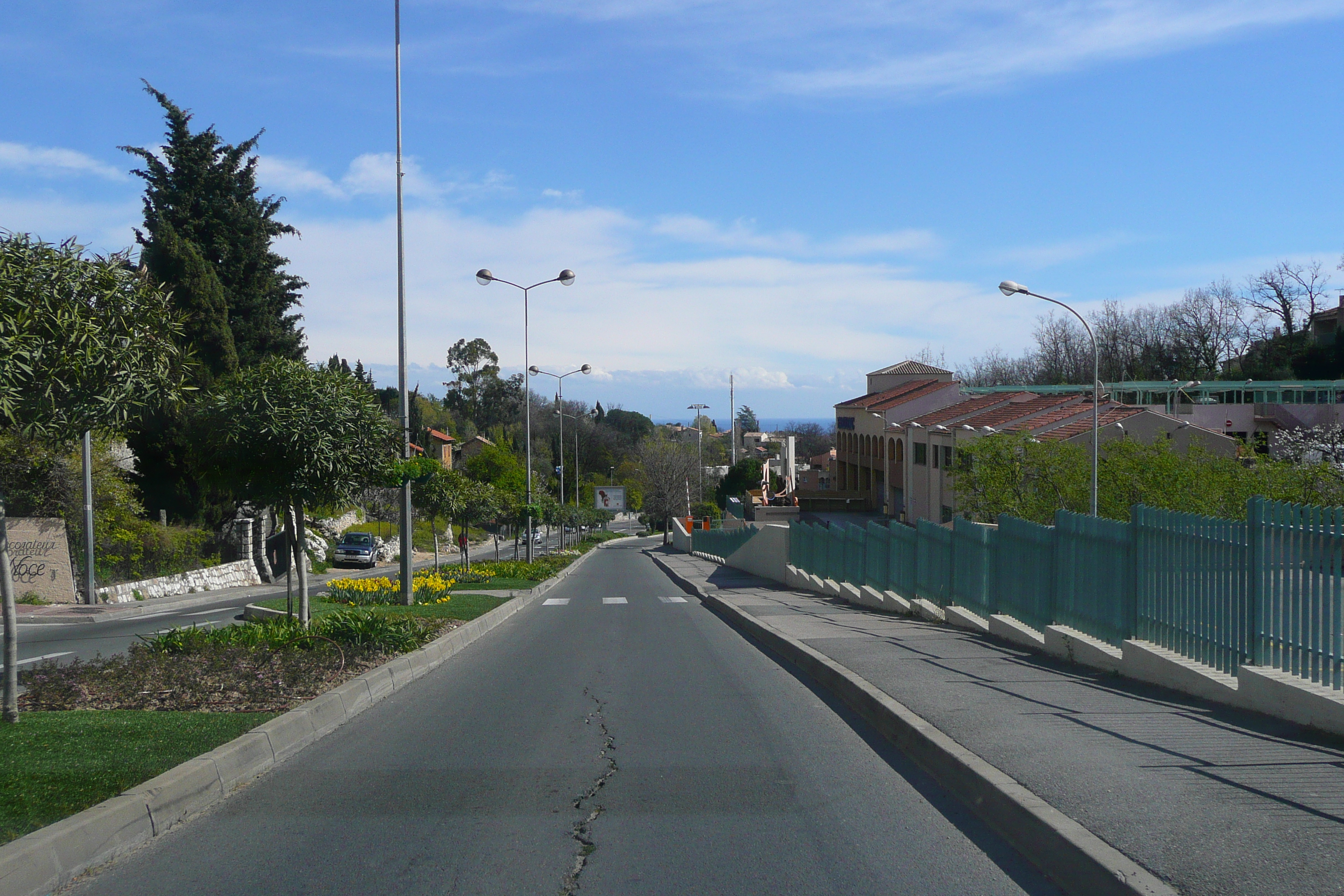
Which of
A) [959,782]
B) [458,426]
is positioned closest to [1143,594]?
[959,782]

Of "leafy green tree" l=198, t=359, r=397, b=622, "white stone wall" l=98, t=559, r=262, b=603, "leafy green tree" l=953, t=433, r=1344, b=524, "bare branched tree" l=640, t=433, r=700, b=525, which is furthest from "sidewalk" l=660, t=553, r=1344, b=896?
"bare branched tree" l=640, t=433, r=700, b=525

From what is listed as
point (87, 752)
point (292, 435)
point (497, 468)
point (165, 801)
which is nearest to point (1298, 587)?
point (165, 801)

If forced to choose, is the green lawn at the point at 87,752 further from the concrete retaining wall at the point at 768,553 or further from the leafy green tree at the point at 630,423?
the leafy green tree at the point at 630,423

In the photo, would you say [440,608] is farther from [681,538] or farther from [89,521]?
[681,538]

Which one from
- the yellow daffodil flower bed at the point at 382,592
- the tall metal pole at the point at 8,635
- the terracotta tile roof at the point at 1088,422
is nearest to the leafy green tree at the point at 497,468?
the terracotta tile roof at the point at 1088,422

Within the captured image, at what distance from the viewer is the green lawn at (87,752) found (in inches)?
201

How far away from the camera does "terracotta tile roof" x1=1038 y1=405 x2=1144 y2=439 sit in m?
42.2

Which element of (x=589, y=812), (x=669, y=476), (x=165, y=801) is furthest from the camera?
(x=669, y=476)

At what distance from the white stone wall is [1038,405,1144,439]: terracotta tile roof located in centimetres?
3141

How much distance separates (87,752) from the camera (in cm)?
617

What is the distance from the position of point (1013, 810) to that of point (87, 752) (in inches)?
219

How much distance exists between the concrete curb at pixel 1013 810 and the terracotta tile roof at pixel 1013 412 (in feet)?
136

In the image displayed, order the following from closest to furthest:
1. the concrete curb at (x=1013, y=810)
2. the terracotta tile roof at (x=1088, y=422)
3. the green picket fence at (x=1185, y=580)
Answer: the concrete curb at (x=1013, y=810)
the green picket fence at (x=1185, y=580)
the terracotta tile roof at (x=1088, y=422)

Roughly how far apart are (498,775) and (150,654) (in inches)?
214
